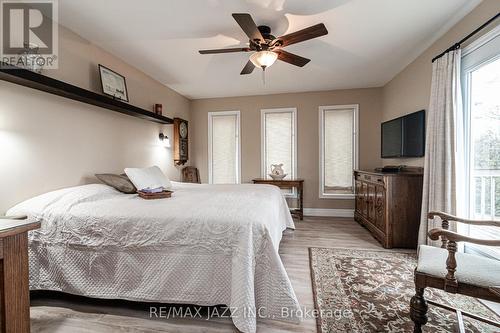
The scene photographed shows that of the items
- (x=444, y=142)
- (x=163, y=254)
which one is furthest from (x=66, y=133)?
(x=444, y=142)

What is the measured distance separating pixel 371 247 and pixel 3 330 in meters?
3.47

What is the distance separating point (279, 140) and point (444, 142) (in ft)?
9.85

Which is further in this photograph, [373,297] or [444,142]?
[444,142]

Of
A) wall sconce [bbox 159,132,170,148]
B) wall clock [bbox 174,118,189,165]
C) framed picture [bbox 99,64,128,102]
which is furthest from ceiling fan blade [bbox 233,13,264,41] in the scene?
wall clock [bbox 174,118,189,165]

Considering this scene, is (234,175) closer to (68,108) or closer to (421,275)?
(68,108)

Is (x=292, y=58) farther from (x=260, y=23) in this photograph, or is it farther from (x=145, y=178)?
(x=145, y=178)

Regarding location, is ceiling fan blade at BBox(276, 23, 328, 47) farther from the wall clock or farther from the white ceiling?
the wall clock

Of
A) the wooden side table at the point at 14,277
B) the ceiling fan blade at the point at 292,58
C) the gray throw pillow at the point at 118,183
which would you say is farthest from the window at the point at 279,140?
the wooden side table at the point at 14,277

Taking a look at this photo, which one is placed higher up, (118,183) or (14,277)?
(118,183)

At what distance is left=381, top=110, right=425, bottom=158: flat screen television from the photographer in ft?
10.3

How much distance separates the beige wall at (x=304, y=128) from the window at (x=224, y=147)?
0.12 meters

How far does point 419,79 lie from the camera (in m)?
3.24

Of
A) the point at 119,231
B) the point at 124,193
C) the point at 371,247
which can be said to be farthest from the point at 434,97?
the point at 124,193

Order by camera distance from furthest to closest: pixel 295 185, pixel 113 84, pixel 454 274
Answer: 1. pixel 295 185
2. pixel 113 84
3. pixel 454 274
